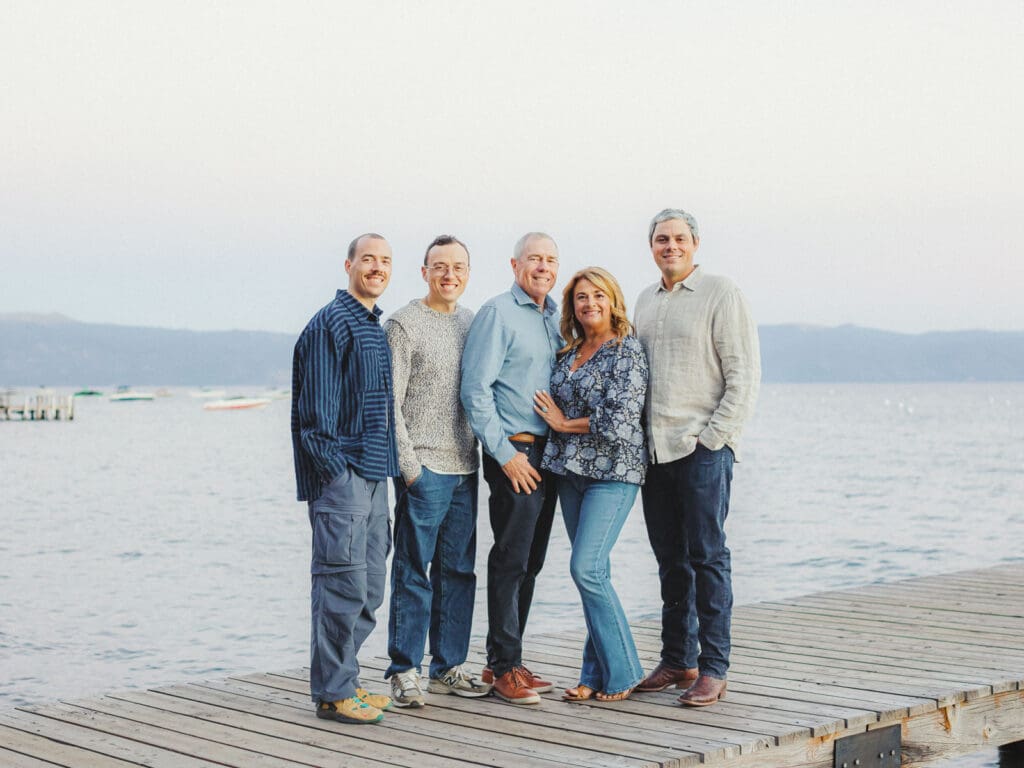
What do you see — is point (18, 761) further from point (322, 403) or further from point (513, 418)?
point (513, 418)

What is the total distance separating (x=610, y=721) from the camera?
4.49 meters

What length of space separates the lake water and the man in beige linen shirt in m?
3.75

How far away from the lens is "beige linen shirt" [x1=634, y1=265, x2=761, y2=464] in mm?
4613

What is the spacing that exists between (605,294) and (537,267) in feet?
1.03

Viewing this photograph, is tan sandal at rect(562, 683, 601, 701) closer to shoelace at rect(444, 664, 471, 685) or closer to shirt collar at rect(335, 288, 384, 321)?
shoelace at rect(444, 664, 471, 685)

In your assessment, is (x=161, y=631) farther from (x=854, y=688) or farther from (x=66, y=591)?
(x=854, y=688)

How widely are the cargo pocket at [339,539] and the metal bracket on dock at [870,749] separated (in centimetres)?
188

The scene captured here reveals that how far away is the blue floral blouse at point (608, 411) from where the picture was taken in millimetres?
4559

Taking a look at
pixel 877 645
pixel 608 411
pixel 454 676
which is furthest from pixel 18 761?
pixel 877 645

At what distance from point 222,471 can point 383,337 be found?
37.8 metres

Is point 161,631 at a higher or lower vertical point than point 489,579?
lower

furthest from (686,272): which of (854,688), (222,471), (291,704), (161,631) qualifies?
(222,471)

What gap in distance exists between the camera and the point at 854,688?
5031 millimetres

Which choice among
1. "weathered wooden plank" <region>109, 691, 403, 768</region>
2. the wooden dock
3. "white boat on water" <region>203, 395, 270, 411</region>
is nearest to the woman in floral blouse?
the wooden dock
